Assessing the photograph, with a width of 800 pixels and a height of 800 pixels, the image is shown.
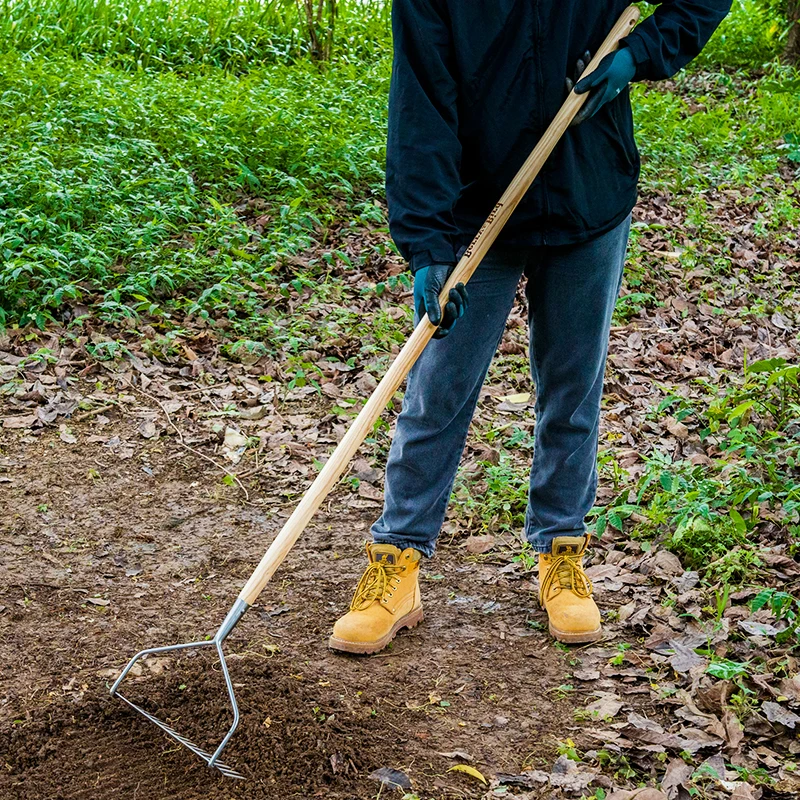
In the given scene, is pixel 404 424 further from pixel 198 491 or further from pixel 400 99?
pixel 198 491

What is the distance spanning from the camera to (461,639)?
3014 millimetres

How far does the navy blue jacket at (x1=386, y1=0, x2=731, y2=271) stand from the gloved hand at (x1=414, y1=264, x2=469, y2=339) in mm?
30

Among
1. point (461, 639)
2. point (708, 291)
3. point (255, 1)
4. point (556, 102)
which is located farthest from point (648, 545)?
point (255, 1)

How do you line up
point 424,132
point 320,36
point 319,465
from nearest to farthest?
point 424,132 < point 319,465 < point 320,36

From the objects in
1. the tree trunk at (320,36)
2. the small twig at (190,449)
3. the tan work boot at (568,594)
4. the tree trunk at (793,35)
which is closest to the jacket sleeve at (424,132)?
the tan work boot at (568,594)

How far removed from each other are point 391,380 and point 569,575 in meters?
0.96

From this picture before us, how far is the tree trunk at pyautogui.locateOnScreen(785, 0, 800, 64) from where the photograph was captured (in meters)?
9.84

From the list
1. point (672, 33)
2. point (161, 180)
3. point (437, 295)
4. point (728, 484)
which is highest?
point (672, 33)

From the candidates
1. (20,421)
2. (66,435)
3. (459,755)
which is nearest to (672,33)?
(459,755)

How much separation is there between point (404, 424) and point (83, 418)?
6.69 feet

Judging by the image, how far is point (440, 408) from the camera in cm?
279

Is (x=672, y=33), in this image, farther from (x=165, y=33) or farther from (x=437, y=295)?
(x=165, y=33)

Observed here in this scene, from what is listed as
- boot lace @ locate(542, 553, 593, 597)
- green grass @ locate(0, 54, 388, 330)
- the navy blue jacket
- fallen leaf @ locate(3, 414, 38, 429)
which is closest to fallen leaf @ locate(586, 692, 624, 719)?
boot lace @ locate(542, 553, 593, 597)

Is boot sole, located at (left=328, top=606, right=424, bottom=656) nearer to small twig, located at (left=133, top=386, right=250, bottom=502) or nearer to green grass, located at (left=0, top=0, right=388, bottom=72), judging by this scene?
small twig, located at (left=133, top=386, right=250, bottom=502)
